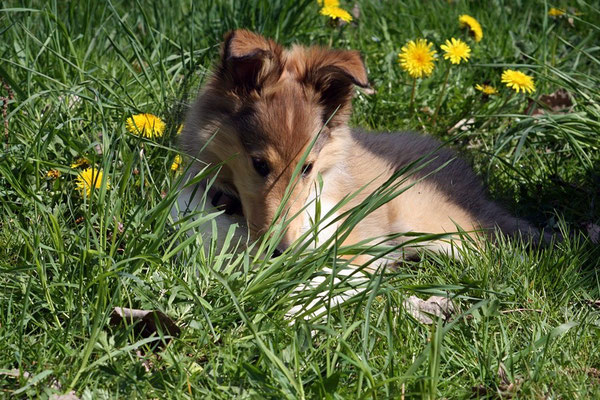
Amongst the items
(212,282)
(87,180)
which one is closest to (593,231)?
(212,282)

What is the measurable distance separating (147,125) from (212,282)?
1.15 meters

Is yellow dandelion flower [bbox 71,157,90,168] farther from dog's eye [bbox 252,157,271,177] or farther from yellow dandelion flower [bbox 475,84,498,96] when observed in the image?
yellow dandelion flower [bbox 475,84,498,96]

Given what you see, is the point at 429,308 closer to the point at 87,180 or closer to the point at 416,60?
the point at 87,180

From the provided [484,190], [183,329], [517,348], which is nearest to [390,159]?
[484,190]

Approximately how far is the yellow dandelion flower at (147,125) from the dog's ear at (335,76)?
78 centimetres

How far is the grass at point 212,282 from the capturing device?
240 cm

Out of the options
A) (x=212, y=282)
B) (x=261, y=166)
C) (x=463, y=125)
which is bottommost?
(x=212, y=282)

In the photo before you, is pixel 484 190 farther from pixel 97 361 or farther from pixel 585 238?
pixel 97 361

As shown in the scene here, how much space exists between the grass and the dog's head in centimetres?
26

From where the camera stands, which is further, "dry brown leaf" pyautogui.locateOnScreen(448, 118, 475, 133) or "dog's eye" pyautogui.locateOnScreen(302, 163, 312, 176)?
"dry brown leaf" pyautogui.locateOnScreen(448, 118, 475, 133)

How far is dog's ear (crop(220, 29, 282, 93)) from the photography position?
3.21m

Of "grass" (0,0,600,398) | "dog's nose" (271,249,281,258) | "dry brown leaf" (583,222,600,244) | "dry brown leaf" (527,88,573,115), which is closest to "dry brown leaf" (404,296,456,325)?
"grass" (0,0,600,398)

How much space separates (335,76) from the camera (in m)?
3.45

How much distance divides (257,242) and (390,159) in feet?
4.67
